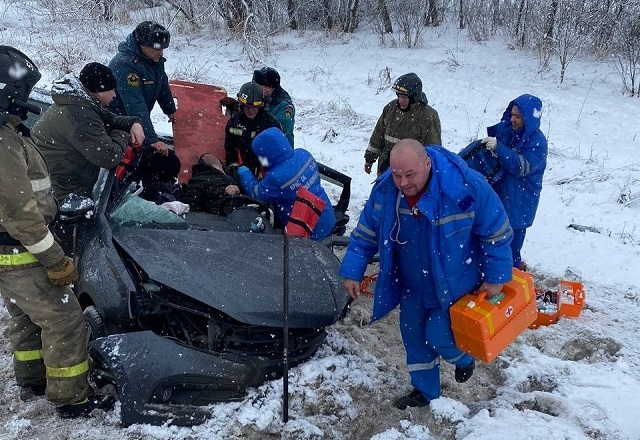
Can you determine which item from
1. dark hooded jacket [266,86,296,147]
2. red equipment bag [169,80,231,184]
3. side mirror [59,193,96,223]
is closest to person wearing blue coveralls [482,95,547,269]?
dark hooded jacket [266,86,296,147]

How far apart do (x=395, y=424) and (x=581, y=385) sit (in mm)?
1296

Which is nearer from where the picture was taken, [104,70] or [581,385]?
[581,385]

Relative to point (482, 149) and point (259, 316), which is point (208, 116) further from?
point (259, 316)

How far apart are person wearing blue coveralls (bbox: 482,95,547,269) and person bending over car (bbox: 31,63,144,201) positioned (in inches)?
117

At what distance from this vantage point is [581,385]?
374 centimetres

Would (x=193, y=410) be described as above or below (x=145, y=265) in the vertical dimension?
below

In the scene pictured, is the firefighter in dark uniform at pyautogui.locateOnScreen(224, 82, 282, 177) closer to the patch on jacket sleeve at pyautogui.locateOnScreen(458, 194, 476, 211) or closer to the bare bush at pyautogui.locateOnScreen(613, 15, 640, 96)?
the patch on jacket sleeve at pyautogui.locateOnScreen(458, 194, 476, 211)

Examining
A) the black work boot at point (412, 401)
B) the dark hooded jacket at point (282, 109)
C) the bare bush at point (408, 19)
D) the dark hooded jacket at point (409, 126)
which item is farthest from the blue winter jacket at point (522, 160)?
the bare bush at point (408, 19)

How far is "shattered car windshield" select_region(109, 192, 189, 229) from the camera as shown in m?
3.87

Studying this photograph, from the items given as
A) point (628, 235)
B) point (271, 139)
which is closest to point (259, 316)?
point (271, 139)

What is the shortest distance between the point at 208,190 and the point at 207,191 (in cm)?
2

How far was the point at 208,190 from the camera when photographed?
4789 millimetres

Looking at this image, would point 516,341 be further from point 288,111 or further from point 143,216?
point 288,111

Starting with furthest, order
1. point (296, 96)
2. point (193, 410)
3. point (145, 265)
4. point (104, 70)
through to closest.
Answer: point (296, 96) → point (104, 70) → point (145, 265) → point (193, 410)
